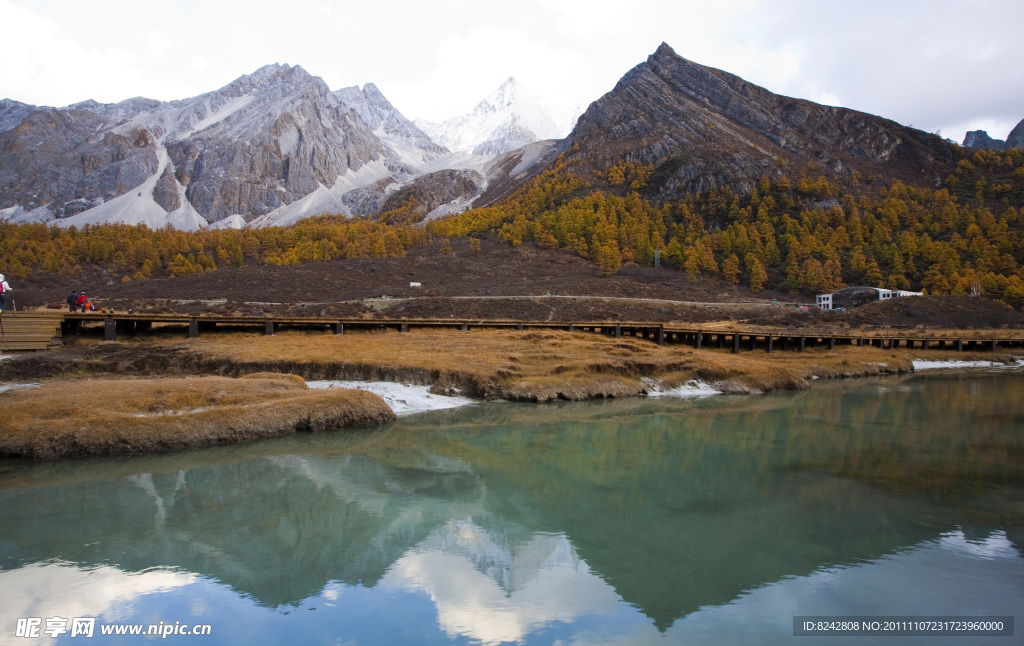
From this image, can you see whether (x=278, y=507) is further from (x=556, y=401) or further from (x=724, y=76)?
(x=724, y=76)

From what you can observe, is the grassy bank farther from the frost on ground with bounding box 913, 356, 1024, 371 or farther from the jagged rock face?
the jagged rock face


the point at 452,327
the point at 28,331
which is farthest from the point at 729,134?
the point at 28,331

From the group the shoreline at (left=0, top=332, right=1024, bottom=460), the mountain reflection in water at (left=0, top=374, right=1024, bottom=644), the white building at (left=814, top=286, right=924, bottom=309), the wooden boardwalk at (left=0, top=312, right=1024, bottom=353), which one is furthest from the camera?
the white building at (left=814, top=286, right=924, bottom=309)

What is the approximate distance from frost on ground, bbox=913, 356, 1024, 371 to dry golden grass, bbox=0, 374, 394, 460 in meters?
51.0

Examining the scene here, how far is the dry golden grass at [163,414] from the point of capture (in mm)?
17297

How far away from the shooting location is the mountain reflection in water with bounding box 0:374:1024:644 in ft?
30.6

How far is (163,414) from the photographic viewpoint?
1945cm

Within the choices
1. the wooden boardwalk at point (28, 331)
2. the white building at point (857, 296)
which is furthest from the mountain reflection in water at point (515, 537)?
Answer: the white building at point (857, 296)

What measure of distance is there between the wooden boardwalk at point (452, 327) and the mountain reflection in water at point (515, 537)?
19.8 meters

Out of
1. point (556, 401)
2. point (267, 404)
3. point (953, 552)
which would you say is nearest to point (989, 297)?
point (556, 401)

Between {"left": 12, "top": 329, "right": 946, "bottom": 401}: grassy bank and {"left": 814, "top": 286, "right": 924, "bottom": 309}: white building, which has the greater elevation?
{"left": 814, "top": 286, "right": 924, "bottom": 309}: white building

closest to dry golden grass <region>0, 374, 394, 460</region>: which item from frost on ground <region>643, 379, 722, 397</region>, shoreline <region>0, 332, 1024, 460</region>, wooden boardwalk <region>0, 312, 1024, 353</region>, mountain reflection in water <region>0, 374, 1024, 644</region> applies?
shoreline <region>0, 332, 1024, 460</region>

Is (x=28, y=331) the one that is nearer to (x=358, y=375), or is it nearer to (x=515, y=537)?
(x=358, y=375)

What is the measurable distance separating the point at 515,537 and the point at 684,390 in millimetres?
23360
